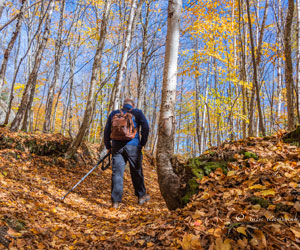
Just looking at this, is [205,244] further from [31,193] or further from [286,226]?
[31,193]

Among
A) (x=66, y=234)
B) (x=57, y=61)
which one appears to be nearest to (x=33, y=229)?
(x=66, y=234)

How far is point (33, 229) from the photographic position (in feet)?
6.90

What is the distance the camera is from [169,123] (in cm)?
272

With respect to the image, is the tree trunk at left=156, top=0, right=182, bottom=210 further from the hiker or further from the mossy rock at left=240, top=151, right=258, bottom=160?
the hiker

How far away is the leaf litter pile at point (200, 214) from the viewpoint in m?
1.47

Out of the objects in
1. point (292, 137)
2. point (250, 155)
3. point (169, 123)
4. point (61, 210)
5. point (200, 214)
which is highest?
point (169, 123)

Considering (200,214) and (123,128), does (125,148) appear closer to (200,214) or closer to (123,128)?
A: (123,128)

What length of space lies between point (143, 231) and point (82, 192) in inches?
102

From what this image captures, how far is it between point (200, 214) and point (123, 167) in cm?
212

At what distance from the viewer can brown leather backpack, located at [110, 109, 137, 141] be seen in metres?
3.63

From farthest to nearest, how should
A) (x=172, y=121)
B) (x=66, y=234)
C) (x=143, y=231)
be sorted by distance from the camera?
(x=172, y=121) < (x=66, y=234) < (x=143, y=231)

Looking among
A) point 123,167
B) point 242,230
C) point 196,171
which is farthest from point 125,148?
point 242,230

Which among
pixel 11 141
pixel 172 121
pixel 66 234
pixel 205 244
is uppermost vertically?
pixel 172 121

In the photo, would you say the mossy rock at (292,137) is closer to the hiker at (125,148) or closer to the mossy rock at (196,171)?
the mossy rock at (196,171)
